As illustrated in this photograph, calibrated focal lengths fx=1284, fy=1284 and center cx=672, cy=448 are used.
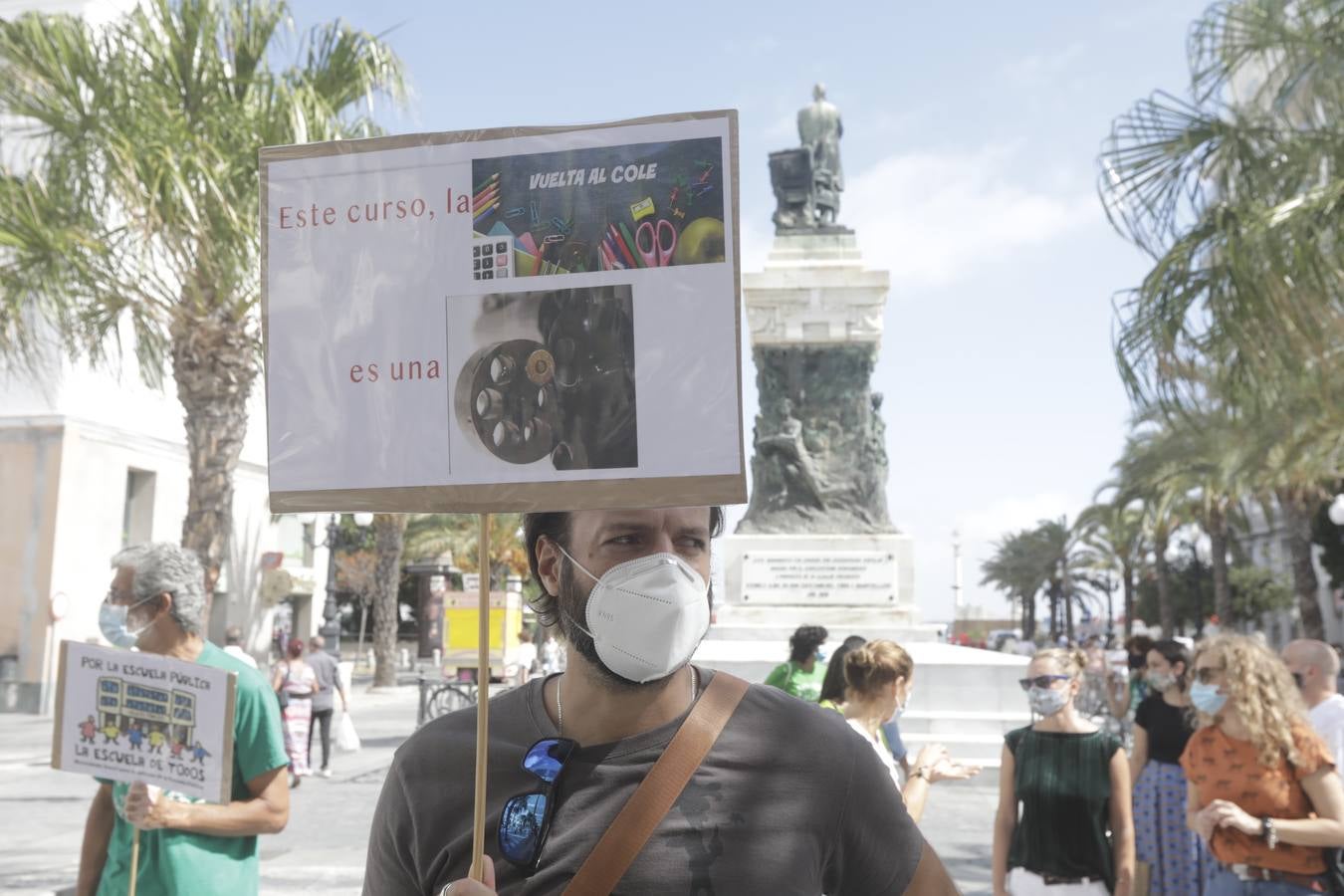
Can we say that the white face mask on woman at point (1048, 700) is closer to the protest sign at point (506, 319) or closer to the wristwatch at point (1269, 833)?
the wristwatch at point (1269, 833)

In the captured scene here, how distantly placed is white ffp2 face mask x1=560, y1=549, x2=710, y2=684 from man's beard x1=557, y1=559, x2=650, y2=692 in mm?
24

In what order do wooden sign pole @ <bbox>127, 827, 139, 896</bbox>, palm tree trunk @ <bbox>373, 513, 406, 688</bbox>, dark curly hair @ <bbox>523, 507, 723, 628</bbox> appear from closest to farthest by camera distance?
1. dark curly hair @ <bbox>523, 507, 723, 628</bbox>
2. wooden sign pole @ <bbox>127, 827, 139, 896</bbox>
3. palm tree trunk @ <bbox>373, 513, 406, 688</bbox>

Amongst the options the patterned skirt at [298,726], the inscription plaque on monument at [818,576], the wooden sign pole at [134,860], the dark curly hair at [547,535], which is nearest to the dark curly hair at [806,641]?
the wooden sign pole at [134,860]

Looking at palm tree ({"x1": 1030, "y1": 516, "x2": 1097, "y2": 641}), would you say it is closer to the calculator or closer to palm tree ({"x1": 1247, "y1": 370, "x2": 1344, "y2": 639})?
palm tree ({"x1": 1247, "y1": 370, "x2": 1344, "y2": 639})

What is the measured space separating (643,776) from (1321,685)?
16.6 feet

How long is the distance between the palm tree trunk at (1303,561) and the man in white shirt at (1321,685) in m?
25.0

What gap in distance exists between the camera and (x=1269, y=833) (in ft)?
15.4

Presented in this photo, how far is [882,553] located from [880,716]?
14.6 m

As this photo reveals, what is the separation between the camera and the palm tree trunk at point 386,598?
31625 millimetres

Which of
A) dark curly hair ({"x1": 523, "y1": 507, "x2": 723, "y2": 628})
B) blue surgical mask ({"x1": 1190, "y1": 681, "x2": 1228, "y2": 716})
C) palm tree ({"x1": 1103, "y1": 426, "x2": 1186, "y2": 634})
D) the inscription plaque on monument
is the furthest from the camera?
palm tree ({"x1": 1103, "y1": 426, "x2": 1186, "y2": 634})

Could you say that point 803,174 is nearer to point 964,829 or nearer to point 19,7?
point 964,829

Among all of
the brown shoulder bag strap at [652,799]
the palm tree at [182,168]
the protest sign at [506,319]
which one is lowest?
the brown shoulder bag strap at [652,799]

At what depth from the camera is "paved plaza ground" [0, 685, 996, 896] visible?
8461mm

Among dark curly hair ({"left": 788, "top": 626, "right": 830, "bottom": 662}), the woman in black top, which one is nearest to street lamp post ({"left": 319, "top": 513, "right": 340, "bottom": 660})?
dark curly hair ({"left": 788, "top": 626, "right": 830, "bottom": 662})
